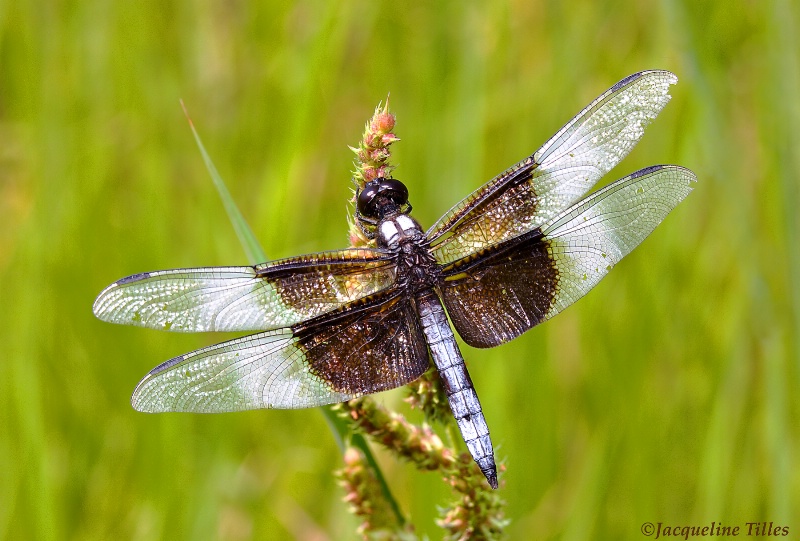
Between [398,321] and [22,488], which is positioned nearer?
[398,321]

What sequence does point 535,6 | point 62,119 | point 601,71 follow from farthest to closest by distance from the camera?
point 535,6 < point 601,71 < point 62,119

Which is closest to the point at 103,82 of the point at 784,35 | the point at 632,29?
the point at 632,29

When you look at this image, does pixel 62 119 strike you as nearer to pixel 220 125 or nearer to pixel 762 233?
pixel 220 125

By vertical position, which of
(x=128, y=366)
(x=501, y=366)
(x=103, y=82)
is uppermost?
(x=103, y=82)

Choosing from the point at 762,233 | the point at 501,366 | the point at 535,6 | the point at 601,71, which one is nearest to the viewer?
the point at 501,366

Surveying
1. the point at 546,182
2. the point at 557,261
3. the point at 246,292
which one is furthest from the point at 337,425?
the point at 546,182
